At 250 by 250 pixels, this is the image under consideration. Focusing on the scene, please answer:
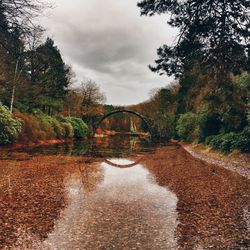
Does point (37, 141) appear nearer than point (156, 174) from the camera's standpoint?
No

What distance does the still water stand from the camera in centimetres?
686

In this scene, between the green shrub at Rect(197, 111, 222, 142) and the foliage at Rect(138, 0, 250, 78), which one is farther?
the green shrub at Rect(197, 111, 222, 142)

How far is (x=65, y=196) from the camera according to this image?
11.2m

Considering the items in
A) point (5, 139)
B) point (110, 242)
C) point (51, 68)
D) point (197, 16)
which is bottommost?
point (110, 242)

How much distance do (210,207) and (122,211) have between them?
3.02 meters

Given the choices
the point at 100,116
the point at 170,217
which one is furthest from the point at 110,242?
the point at 100,116

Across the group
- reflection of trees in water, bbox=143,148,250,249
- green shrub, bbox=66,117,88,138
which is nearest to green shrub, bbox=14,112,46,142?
green shrub, bbox=66,117,88,138

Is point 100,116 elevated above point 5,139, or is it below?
above

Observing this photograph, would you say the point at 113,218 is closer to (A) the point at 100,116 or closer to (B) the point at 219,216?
(B) the point at 219,216

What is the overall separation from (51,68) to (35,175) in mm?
36548

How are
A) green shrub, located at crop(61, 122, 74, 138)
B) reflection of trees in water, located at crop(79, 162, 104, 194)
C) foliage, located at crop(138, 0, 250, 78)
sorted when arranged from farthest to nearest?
1. green shrub, located at crop(61, 122, 74, 138)
2. reflection of trees in water, located at crop(79, 162, 104, 194)
3. foliage, located at crop(138, 0, 250, 78)

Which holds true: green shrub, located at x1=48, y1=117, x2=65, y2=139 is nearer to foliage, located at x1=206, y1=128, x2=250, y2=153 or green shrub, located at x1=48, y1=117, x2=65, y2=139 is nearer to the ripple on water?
foliage, located at x1=206, y1=128, x2=250, y2=153

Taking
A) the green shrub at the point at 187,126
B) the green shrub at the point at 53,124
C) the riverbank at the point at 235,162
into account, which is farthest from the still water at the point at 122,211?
the green shrub at the point at 53,124

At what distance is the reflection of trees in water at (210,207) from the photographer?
700 cm
